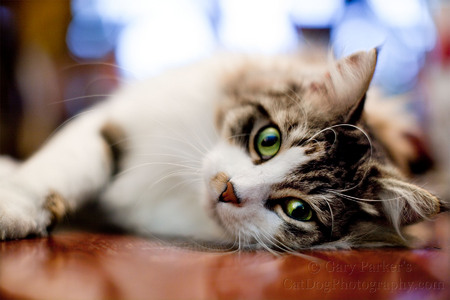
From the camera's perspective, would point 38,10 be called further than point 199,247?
Yes

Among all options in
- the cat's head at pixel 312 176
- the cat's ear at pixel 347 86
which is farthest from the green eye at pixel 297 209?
the cat's ear at pixel 347 86

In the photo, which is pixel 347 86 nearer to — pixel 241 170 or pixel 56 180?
pixel 241 170

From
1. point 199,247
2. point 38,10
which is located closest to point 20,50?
point 38,10

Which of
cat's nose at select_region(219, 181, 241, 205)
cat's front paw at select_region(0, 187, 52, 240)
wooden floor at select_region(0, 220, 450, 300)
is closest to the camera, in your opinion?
wooden floor at select_region(0, 220, 450, 300)

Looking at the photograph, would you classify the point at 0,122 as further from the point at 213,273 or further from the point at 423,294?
the point at 423,294

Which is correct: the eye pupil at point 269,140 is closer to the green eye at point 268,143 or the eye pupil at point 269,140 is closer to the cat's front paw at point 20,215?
the green eye at point 268,143

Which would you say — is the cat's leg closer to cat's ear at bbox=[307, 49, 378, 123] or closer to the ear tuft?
cat's ear at bbox=[307, 49, 378, 123]

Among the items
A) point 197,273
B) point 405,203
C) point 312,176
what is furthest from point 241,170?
point 405,203

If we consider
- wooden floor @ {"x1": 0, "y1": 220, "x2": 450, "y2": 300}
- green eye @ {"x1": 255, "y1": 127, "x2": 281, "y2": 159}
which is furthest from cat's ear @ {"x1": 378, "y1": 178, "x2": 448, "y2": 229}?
green eye @ {"x1": 255, "y1": 127, "x2": 281, "y2": 159}
